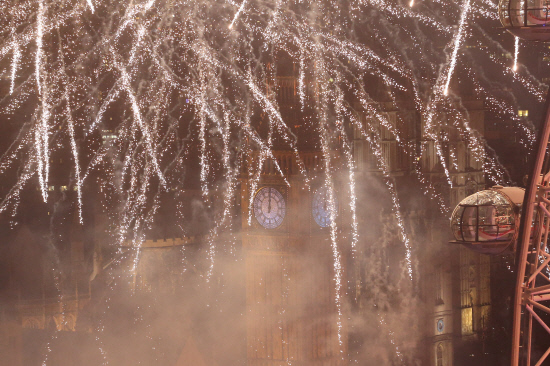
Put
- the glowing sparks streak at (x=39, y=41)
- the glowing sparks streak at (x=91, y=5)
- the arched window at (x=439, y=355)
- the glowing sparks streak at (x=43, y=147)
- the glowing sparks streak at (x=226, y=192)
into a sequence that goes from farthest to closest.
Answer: the glowing sparks streak at (x=226, y=192) → the arched window at (x=439, y=355) → the glowing sparks streak at (x=43, y=147) → the glowing sparks streak at (x=91, y=5) → the glowing sparks streak at (x=39, y=41)

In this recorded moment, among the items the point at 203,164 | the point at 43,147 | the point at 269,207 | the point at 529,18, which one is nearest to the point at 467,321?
the point at 203,164

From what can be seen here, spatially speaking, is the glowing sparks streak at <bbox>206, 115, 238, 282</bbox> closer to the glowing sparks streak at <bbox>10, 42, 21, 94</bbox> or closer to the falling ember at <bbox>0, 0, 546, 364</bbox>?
the falling ember at <bbox>0, 0, 546, 364</bbox>

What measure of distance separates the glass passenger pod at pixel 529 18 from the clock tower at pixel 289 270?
1398cm

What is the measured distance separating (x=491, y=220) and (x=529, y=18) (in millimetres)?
3521

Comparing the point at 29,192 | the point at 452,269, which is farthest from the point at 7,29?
the point at 452,269

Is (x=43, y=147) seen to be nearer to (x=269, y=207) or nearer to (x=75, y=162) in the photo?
(x=75, y=162)

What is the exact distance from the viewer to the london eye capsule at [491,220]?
11992 mm

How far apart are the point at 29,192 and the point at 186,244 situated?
8.00m

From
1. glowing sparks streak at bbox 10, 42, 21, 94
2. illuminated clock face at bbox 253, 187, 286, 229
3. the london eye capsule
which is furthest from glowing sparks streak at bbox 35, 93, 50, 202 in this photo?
the london eye capsule

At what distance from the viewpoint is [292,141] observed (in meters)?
23.8

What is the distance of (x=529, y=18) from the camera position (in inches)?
389

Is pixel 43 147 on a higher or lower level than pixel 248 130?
lower

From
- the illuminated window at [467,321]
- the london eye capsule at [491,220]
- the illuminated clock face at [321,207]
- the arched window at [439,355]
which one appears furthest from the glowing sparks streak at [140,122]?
the london eye capsule at [491,220]

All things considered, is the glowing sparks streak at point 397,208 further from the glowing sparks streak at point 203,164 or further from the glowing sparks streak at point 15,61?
the glowing sparks streak at point 15,61
